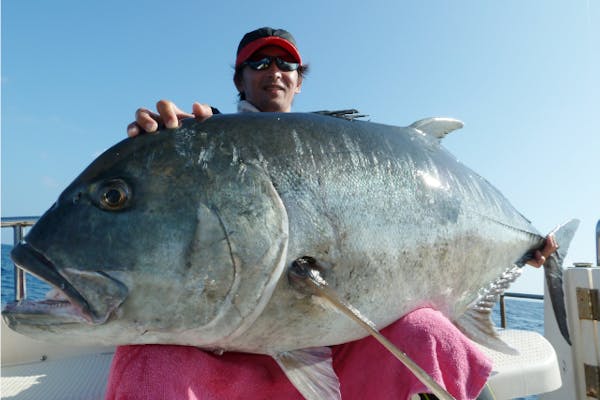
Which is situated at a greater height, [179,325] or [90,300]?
[90,300]

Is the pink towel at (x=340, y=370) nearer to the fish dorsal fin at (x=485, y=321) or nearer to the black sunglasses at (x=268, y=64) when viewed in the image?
the fish dorsal fin at (x=485, y=321)

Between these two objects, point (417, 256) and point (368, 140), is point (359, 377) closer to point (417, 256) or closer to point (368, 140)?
point (417, 256)

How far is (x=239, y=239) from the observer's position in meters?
1.47

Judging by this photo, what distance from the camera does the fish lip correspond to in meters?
1.34

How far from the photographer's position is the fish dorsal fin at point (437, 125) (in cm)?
254

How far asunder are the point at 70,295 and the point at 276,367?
88 centimetres

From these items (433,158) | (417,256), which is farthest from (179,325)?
(433,158)

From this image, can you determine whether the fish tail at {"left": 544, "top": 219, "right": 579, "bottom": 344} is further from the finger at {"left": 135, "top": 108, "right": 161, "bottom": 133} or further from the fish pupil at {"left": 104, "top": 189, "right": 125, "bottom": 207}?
the fish pupil at {"left": 104, "top": 189, "right": 125, "bottom": 207}

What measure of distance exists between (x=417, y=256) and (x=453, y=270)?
32 cm

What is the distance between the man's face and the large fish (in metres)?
1.35

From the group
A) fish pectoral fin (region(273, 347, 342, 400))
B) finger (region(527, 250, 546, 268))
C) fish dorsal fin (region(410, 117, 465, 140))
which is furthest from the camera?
finger (region(527, 250, 546, 268))

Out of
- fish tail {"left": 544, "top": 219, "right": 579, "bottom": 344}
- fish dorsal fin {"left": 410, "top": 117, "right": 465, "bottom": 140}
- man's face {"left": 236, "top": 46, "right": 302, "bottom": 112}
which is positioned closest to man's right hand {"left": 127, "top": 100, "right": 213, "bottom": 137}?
fish dorsal fin {"left": 410, "top": 117, "right": 465, "bottom": 140}

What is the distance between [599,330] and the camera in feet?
11.3

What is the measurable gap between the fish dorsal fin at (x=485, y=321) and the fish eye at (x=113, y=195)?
183cm
